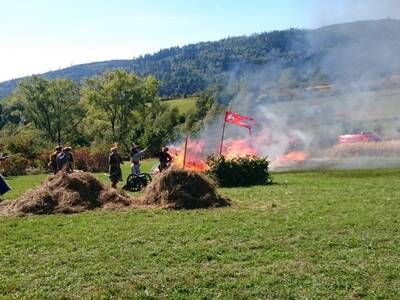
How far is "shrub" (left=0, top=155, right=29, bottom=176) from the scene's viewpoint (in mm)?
40941

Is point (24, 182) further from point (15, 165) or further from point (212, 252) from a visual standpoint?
point (212, 252)

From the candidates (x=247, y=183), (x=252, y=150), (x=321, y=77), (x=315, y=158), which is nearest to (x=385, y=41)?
(x=321, y=77)

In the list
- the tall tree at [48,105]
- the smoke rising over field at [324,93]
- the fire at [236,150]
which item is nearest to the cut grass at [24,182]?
the fire at [236,150]

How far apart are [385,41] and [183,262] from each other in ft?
145

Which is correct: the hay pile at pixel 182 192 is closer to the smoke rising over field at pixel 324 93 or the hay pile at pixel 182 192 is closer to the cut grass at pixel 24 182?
the cut grass at pixel 24 182

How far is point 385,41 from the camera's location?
4816 cm

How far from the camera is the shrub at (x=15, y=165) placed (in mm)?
40941

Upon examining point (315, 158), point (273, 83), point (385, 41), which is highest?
point (385, 41)

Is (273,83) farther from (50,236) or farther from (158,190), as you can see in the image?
(50,236)

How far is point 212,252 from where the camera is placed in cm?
985

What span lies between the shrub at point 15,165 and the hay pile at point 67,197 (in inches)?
1004

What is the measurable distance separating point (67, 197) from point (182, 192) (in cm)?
351

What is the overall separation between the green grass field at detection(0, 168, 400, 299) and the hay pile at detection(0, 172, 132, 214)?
32.3 inches

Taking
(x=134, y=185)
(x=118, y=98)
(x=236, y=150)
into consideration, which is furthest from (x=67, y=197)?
(x=118, y=98)
